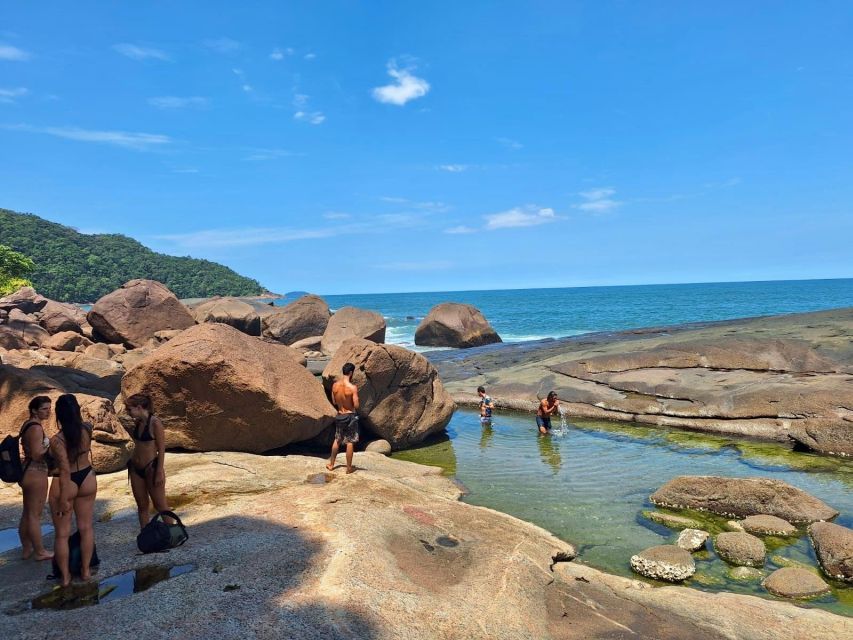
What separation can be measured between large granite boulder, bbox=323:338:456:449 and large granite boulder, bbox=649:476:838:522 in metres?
7.22

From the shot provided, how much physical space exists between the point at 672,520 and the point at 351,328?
29976mm

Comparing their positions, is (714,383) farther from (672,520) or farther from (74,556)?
(74,556)

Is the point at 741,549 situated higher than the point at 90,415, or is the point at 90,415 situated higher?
the point at 90,415

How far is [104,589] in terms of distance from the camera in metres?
5.73

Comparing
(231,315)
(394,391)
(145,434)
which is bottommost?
(394,391)

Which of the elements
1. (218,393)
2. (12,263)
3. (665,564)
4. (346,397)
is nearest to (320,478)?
(346,397)

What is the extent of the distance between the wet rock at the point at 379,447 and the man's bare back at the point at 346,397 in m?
3.81

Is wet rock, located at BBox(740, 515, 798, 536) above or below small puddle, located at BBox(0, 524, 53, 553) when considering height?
below

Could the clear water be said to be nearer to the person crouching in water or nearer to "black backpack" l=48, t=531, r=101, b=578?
the person crouching in water

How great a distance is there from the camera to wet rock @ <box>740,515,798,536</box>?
9.52 metres

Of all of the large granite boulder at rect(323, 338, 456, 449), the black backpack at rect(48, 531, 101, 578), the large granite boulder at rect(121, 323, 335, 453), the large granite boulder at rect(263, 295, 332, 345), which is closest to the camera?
the black backpack at rect(48, 531, 101, 578)

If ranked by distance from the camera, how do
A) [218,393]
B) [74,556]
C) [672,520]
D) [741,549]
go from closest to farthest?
[74,556]
[741,549]
[672,520]
[218,393]

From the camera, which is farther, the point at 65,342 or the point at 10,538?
the point at 65,342

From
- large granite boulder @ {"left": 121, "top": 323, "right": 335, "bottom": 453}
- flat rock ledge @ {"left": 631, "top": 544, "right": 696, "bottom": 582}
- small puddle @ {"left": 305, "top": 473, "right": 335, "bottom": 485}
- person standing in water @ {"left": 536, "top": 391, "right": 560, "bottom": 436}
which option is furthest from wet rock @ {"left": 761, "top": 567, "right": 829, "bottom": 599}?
person standing in water @ {"left": 536, "top": 391, "right": 560, "bottom": 436}
